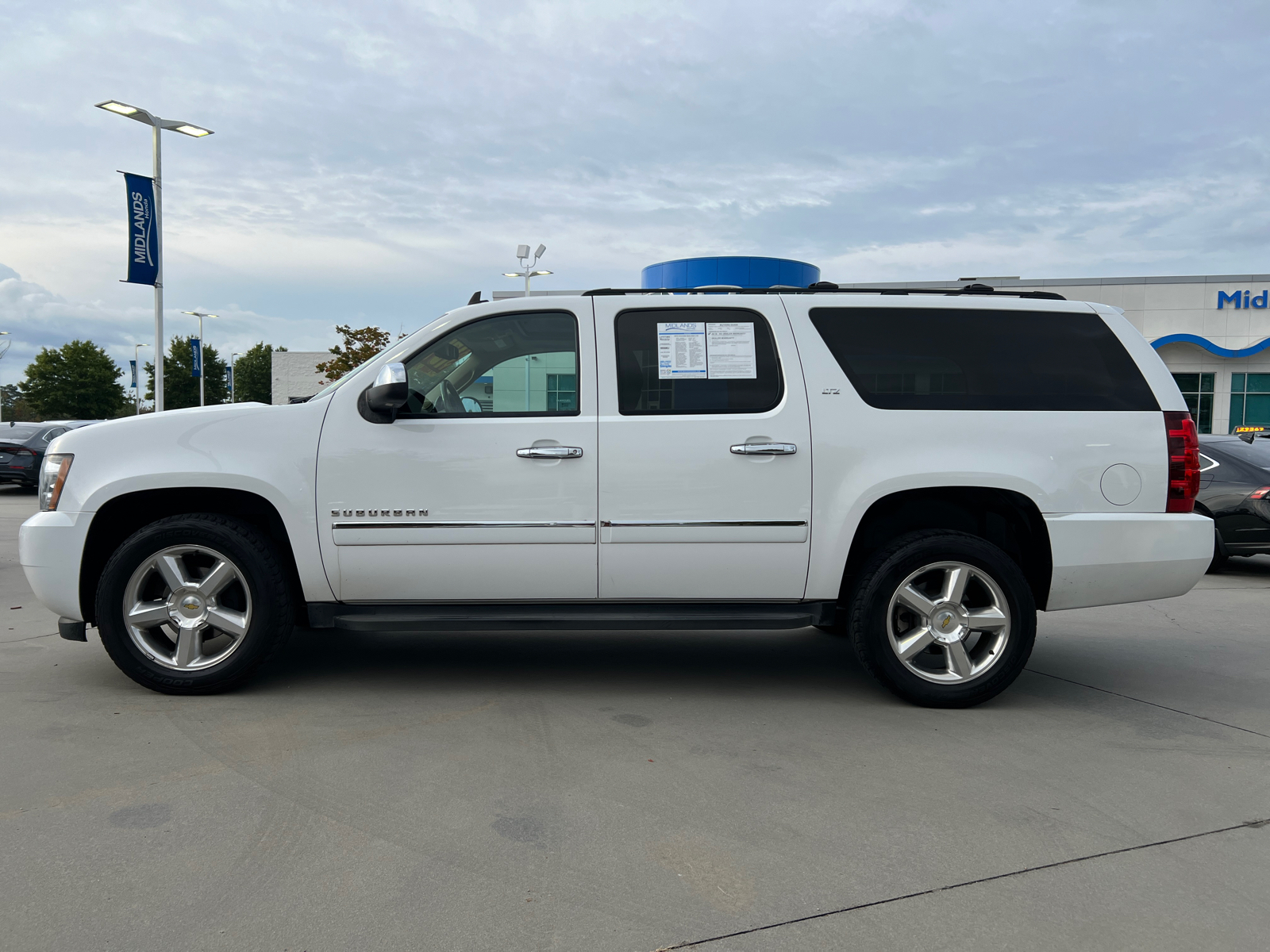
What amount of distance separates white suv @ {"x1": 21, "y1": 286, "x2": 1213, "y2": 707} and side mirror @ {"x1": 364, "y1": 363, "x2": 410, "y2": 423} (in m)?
0.02

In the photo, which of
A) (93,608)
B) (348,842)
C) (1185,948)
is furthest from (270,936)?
(93,608)

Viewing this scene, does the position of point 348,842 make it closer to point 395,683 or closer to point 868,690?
point 395,683

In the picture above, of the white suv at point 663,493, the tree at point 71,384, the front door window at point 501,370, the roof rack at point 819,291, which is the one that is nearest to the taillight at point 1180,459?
the white suv at point 663,493

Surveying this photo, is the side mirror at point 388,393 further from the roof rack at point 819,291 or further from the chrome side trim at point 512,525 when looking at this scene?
the roof rack at point 819,291

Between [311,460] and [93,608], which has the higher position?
[311,460]

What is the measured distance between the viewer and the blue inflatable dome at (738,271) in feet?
114

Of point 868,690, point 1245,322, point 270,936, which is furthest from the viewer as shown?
point 1245,322

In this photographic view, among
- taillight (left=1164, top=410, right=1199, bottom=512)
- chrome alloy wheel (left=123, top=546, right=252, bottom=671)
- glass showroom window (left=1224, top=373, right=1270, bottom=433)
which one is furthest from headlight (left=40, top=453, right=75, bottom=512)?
glass showroom window (left=1224, top=373, right=1270, bottom=433)

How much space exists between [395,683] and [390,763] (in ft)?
4.24

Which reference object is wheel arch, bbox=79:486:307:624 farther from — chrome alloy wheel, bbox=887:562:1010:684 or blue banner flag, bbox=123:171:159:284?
blue banner flag, bbox=123:171:159:284

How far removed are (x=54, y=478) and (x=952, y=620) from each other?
14.3 feet

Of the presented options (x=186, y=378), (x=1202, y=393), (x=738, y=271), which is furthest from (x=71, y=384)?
(x=1202, y=393)

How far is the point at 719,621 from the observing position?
15.5ft

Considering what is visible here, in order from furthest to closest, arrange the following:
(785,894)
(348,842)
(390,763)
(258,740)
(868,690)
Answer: (868,690)
(258,740)
(390,763)
(348,842)
(785,894)
